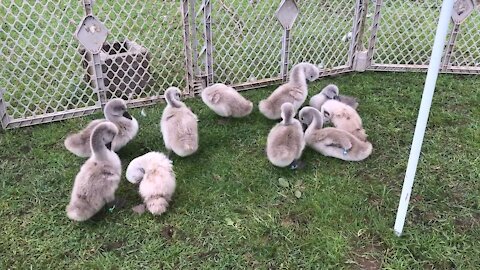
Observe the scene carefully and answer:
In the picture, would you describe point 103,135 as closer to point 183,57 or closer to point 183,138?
point 183,138

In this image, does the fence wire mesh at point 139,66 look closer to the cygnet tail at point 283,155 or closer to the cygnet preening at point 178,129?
the cygnet preening at point 178,129

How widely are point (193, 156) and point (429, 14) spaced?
3.66m

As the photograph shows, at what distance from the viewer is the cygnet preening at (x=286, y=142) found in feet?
11.1

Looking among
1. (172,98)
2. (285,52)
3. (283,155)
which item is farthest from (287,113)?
(285,52)

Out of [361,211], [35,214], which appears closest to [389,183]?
[361,211]

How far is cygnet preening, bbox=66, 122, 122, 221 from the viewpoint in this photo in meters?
2.97

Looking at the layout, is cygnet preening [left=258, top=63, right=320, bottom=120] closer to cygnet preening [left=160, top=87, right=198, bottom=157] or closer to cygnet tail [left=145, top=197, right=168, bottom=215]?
cygnet preening [left=160, top=87, right=198, bottom=157]

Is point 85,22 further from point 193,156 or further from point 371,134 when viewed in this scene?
point 371,134

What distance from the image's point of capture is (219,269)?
9.13 feet

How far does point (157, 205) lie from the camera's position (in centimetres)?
306

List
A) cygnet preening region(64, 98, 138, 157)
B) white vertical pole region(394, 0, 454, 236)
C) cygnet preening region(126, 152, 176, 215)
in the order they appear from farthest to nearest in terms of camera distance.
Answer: cygnet preening region(64, 98, 138, 157)
cygnet preening region(126, 152, 176, 215)
white vertical pole region(394, 0, 454, 236)

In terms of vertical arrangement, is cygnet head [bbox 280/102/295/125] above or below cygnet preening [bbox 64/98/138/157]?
above

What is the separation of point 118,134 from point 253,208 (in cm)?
113

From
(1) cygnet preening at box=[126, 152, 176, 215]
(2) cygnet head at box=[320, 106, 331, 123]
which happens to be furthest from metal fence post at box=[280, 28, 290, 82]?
(1) cygnet preening at box=[126, 152, 176, 215]
